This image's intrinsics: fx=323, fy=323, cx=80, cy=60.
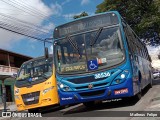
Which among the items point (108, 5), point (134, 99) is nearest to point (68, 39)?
point (134, 99)

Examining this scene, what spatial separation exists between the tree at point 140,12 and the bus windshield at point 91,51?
46.3 feet

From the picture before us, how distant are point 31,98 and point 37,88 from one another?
49cm

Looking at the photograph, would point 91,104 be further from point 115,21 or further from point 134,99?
point 115,21

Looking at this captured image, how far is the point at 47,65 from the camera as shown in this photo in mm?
13477

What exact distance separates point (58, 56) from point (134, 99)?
3.39 metres

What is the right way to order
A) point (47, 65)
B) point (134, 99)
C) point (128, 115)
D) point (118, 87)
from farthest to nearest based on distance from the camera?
1. point (47, 65)
2. point (134, 99)
3. point (118, 87)
4. point (128, 115)

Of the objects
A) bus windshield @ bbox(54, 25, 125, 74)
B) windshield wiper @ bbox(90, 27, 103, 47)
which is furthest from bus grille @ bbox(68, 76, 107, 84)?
windshield wiper @ bbox(90, 27, 103, 47)

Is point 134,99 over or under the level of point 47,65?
under

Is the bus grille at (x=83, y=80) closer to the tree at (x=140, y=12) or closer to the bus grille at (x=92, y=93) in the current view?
the bus grille at (x=92, y=93)

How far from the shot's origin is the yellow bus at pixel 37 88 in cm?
1253

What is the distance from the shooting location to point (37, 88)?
41.6ft

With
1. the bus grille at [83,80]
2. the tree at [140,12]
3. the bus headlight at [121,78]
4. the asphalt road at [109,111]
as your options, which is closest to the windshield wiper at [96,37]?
the bus grille at [83,80]

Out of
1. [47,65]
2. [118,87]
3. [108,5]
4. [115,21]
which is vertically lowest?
[118,87]

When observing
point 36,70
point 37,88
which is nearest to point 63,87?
point 37,88
